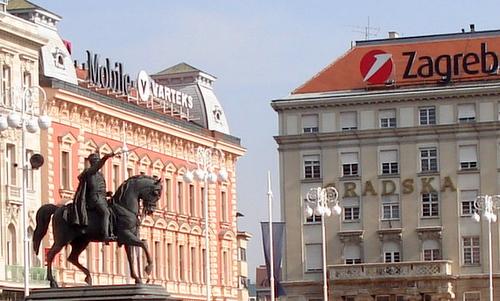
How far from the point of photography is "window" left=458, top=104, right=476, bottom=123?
113312 millimetres

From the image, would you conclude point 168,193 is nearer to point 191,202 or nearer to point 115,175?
point 191,202

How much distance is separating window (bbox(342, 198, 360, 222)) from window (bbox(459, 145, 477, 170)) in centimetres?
769

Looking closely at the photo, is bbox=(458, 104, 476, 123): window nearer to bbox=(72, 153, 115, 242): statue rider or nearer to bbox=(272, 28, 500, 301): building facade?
bbox=(272, 28, 500, 301): building facade

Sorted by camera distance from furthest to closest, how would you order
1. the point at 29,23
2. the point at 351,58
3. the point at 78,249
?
the point at 351,58
the point at 29,23
the point at 78,249

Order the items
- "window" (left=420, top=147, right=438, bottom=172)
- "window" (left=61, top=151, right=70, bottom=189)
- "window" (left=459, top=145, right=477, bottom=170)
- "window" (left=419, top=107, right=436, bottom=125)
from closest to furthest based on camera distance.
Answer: "window" (left=61, top=151, right=70, bottom=189) → "window" (left=459, top=145, right=477, bottom=170) → "window" (left=419, top=107, right=436, bottom=125) → "window" (left=420, top=147, right=438, bottom=172)

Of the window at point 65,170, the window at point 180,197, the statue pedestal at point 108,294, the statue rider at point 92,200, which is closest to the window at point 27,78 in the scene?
the window at point 65,170

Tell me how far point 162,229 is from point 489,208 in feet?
68.2

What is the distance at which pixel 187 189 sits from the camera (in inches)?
4126

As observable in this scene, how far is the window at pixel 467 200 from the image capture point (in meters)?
113

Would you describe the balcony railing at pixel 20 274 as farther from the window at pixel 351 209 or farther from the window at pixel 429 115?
the window at pixel 429 115

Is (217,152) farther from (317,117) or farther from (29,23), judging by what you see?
(29,23)

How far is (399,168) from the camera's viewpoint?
115250 mm

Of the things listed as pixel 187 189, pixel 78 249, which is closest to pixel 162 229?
pixel 187 189

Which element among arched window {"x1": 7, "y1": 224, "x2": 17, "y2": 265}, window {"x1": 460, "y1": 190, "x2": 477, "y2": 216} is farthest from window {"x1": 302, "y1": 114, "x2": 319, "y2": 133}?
arched window {"x1": 7, "y1": 224, "x2": 17, "y2": 265}
